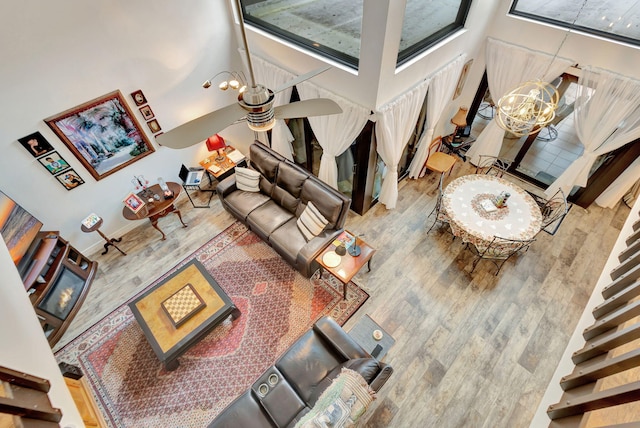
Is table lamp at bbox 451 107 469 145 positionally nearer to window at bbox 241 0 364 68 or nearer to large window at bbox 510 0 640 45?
large window at bbox 510 0 640 45

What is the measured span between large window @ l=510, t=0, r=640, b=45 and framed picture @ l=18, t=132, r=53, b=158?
6664 mm

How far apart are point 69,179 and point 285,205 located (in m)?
2.97

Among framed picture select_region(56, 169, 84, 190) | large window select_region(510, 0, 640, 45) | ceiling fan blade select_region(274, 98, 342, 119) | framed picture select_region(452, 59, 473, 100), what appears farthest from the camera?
framed picture select_region(452, 59, 473, 100)

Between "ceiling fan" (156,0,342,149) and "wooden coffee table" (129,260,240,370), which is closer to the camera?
"ceiling fan" (156,0,342,149)

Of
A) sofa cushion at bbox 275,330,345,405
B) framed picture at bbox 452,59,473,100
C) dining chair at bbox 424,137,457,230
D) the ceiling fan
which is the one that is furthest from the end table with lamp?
framed picture at bbox 452,59,473,100

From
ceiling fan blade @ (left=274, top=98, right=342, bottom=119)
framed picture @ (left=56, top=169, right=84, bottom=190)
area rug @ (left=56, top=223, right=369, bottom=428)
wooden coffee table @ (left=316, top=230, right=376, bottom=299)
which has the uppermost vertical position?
ceiling fan blade @ (left=274, top=98, right=342, bottom=119)

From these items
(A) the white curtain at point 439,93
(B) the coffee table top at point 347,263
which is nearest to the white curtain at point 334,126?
(A) the white curtain at point 439,93

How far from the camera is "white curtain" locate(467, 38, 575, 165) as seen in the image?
452 centimetres

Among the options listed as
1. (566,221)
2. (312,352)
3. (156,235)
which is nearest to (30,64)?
(156,235)

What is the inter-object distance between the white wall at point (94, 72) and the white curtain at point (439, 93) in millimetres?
3194

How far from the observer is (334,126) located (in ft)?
14.8

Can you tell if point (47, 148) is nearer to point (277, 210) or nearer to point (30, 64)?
point (30, 64)

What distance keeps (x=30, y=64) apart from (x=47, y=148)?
985 millimetres

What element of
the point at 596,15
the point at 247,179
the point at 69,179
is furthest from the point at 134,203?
the point at 596,15
